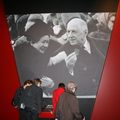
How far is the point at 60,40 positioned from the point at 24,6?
119 centimetres

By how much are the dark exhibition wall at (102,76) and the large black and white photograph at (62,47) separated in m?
0.12

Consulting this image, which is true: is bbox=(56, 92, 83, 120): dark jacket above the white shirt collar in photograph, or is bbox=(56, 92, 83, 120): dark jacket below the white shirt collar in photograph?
below

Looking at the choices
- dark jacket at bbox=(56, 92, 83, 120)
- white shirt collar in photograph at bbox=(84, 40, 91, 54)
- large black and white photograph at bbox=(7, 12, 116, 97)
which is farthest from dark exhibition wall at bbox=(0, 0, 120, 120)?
dark jacket at bbox=(56, 92, 83, 120)

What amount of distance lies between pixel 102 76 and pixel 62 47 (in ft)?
3.78

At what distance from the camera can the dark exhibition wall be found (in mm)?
7488

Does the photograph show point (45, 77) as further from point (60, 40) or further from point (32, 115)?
point (32, 115)

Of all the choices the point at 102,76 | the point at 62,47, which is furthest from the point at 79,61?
the point at 102,76

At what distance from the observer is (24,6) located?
7820mm

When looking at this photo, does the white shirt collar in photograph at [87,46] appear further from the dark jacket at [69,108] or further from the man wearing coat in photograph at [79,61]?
the dark jacket at [69,108]

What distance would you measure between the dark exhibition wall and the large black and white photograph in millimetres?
123

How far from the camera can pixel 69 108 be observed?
16.1ft

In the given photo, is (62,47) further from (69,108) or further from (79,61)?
(69,108)

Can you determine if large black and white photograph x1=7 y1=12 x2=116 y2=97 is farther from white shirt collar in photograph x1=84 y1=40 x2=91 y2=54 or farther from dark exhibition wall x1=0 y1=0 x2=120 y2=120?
dark exhibition wall x1=0 y1=0 x2=120 y2=120

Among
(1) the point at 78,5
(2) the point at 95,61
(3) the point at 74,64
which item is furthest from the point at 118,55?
(1) the point at 78,5
